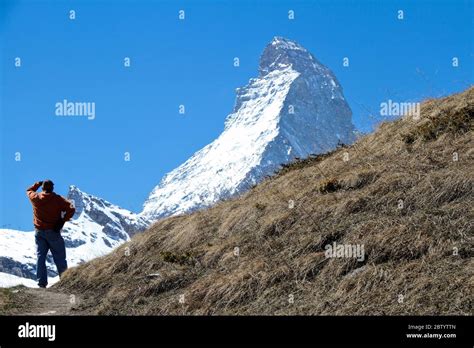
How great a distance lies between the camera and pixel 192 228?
16.1m

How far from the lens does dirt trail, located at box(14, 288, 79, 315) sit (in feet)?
43.3

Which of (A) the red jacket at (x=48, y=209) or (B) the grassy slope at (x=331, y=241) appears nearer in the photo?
(B) the grassy slope at (x=331, y=241)

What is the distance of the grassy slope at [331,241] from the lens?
1025cm

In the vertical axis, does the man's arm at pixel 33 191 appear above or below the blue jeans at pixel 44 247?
above

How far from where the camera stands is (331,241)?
12.2 meters

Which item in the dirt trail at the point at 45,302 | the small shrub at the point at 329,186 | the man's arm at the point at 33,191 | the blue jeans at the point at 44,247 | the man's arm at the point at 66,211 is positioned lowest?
the dirt trail at the point at 45,302

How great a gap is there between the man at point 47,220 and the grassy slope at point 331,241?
80 centimetres

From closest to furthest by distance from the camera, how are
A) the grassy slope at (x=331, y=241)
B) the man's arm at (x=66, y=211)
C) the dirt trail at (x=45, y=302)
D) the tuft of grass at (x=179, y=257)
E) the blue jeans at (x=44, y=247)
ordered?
the grassy slope at (x=331, y=241) < the dirt trail at (x=45, y=302) < the tuft of grass at (x=179, y=257) < the blue jeans at (x=44, y=247) < the man's arm at (x=66, y=211)

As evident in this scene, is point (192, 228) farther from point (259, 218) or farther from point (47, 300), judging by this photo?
point (47, 300)

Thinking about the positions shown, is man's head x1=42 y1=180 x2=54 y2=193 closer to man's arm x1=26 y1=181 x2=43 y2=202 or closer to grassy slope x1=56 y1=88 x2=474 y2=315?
man's arm x1=26 y1=181 x2=43 y2=202

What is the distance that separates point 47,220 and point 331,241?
25.4ft

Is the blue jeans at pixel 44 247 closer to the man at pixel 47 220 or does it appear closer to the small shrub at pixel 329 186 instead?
the man at pixel 47 220

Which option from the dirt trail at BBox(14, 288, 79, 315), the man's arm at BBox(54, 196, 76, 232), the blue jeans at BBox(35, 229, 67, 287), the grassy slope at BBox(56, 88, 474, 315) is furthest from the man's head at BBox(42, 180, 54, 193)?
the dirt trail at BBox(14, 288, 79, 315)

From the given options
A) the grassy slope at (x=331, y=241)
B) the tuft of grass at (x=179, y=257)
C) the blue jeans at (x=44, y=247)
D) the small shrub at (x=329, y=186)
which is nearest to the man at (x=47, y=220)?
the blue jeans at (x=44, y=247)
